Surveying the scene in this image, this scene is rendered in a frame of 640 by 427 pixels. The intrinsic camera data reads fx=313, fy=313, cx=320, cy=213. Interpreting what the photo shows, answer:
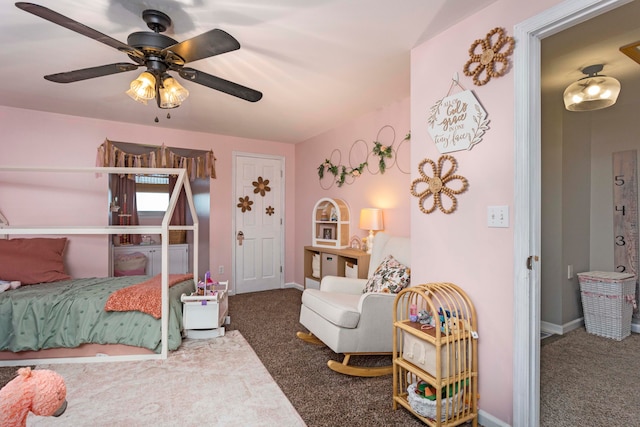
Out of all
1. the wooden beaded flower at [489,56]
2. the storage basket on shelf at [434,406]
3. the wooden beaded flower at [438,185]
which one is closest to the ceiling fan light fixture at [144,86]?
the wooden beaded flower at [438,185]

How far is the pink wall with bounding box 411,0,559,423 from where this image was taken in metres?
1.60

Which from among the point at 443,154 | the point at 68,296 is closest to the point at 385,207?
the point at 443,154

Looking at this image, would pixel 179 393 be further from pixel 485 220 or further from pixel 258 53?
pixel 258 53

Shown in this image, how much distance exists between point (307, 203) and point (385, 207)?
1.60m

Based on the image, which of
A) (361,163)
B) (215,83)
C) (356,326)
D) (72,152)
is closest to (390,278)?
(356,326)

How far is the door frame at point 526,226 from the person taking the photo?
1526 mm

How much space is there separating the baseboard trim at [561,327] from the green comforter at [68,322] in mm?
3438

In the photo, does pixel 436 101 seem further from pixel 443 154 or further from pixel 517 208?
pixel 517 208

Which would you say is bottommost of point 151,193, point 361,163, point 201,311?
point 201,311

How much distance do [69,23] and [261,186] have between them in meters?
3.43

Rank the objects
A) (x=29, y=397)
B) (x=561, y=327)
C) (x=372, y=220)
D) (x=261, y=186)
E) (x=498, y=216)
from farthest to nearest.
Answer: (x=261, y=186) → (x=372, y=220) → (x=561, y=327) → (x=498, y=216) → (x=29, y=397)

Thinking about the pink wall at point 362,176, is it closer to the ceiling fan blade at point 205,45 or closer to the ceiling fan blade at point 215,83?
the ceiling fan blade at point 215,83

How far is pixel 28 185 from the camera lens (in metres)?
3.41

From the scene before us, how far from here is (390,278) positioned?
2.44 meters
